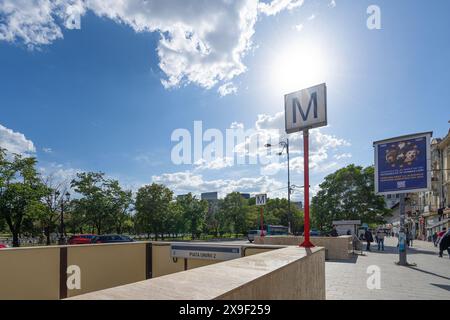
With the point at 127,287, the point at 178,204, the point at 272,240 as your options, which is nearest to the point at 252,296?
the point at 127,287

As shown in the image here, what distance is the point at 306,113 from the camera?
6352 mm

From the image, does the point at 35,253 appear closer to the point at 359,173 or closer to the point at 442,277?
the point at 442,277

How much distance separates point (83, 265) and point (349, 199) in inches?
1416

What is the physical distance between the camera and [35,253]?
21.4 ft

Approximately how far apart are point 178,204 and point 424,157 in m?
41.4

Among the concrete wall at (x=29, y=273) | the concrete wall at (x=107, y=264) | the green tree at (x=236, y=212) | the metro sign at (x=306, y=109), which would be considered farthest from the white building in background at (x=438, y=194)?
the concrete wall at (x=29, y=273)

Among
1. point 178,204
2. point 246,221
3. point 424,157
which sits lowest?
point 246,221

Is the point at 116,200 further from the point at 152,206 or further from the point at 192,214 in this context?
the point at 192,214

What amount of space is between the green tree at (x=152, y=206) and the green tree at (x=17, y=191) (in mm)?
17424

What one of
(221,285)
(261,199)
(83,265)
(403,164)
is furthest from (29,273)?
(261,199)

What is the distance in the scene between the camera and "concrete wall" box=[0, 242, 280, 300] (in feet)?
20.0

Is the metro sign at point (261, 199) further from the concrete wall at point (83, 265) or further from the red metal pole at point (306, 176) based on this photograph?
the red metal pole at point (306, 176)

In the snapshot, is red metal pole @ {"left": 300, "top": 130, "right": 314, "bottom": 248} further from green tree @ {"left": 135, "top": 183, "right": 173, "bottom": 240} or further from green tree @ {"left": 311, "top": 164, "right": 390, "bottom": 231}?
green tree @ {"left": 135, "top": 183, "right": 173, "bottom": 240}

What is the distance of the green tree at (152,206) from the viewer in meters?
45.6
